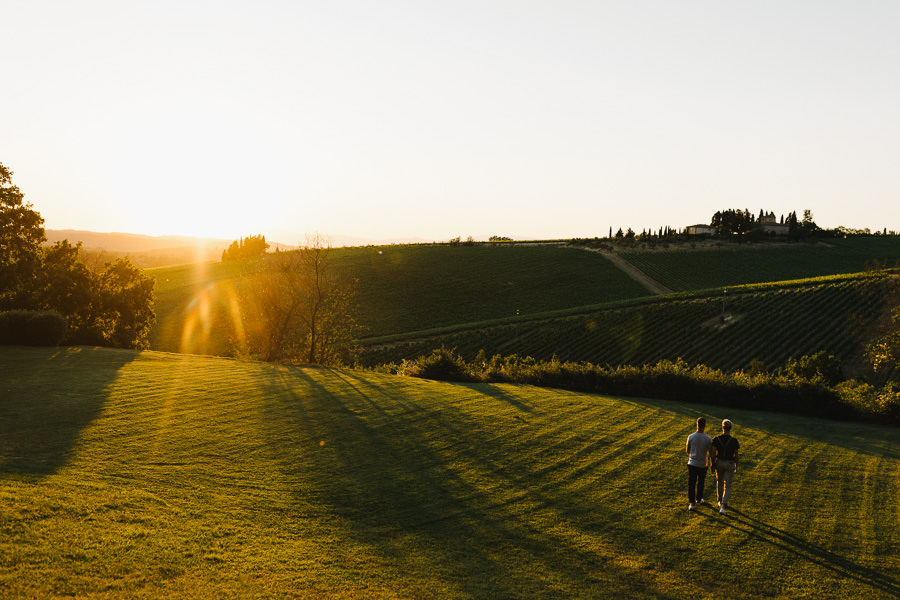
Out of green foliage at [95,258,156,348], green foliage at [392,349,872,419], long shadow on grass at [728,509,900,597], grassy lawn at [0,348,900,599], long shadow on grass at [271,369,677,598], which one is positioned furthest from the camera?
green foliage at [95,258,156,348]

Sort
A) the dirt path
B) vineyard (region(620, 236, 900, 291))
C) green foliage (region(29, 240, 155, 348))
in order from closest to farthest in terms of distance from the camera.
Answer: green foliage (region(29, 240, 155, 348)) → the dirt path → vineyard (region(620, 236, 900, 291))

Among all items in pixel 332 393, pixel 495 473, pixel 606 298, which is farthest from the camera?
pixel 606 298

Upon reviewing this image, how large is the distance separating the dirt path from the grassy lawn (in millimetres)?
82145

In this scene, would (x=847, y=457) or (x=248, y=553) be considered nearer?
(x=248, y=553)

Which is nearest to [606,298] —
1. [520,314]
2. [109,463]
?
[520,314]

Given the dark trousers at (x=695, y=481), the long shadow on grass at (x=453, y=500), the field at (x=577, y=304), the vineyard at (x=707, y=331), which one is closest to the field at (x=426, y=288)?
the field at (x=577, y=304)

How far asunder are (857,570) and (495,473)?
366 inches

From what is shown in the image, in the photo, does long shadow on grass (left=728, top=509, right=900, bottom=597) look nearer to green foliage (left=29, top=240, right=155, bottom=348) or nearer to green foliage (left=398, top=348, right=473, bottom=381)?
green foliage (left=398, top=348, right=473, bottom=381)

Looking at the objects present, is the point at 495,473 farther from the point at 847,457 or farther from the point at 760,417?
the point at 760,417

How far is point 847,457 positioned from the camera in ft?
70.2

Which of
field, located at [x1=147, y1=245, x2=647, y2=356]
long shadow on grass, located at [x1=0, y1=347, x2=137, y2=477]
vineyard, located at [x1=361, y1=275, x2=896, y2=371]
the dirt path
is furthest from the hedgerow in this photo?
the dirt path

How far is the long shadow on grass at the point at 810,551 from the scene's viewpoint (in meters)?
11.6

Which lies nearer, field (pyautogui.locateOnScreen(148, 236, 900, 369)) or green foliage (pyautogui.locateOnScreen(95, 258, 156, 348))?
green foliage (pyautogui.locateOnScreen(95, 258, 156, 348))

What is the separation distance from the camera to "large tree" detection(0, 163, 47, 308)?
34.3 metres
